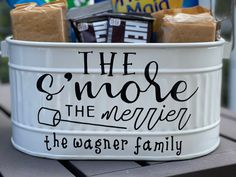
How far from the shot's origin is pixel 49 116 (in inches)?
28.3

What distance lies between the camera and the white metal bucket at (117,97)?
0.69 metres

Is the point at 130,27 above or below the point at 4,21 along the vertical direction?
above

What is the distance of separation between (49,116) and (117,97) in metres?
0.12

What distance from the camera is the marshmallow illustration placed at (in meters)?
0.71

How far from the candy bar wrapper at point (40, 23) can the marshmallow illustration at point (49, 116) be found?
4.8 inches

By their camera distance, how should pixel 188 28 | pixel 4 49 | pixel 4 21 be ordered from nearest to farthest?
pixel 188 28 → pixel 4 49 → pixel 4 21

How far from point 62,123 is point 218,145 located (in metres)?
0.31

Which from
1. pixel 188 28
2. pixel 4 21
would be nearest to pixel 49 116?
pixel 188 28

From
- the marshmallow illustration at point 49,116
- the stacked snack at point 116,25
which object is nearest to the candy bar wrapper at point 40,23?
the stacked snack at point 116,25

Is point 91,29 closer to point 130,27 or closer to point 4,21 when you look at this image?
point 130,27

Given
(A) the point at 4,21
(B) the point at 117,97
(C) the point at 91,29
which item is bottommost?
(A) the point at 4,21

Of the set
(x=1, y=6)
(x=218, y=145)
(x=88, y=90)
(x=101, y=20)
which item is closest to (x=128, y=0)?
(x=101, y=20)

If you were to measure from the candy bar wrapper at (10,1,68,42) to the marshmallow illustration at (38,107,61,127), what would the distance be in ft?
0.40

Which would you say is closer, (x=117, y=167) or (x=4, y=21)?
(x=117, y=167)
